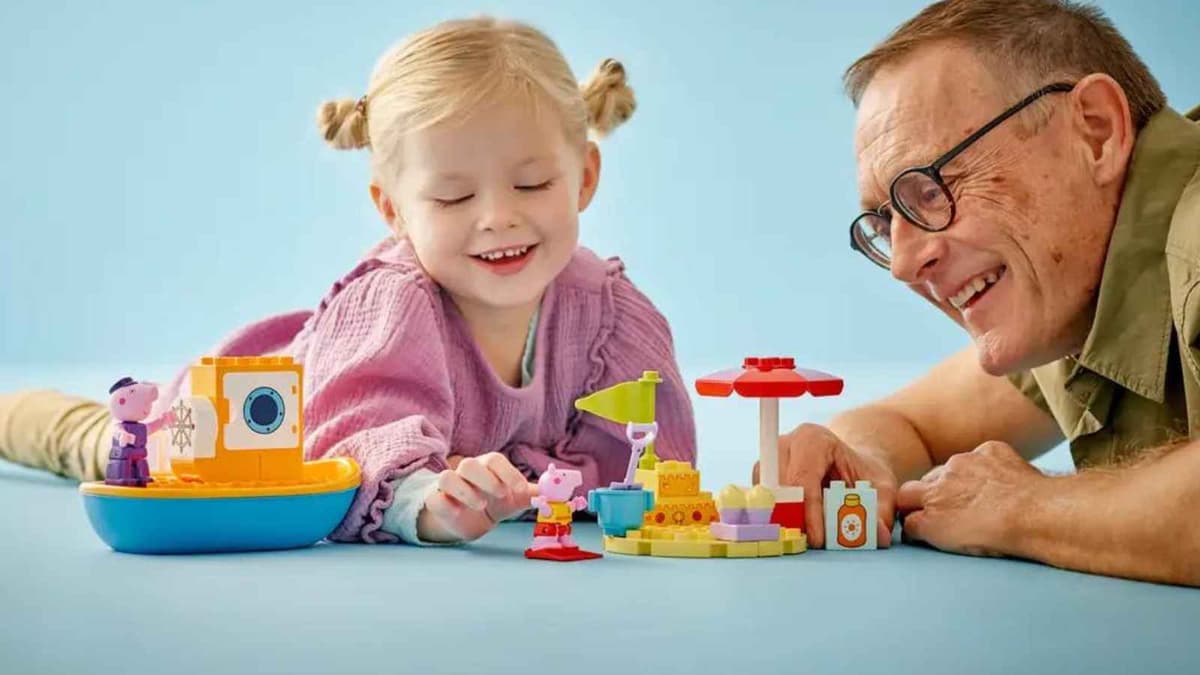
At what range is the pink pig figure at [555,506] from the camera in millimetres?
2217

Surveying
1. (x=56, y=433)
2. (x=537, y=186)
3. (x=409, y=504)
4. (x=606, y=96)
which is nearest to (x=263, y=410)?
(x=409, y=504)

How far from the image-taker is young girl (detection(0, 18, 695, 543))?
2580 millimetres

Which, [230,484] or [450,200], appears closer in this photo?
[230,484]

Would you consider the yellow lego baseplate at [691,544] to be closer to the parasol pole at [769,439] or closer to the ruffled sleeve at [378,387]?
the parasol pole at [769,439]

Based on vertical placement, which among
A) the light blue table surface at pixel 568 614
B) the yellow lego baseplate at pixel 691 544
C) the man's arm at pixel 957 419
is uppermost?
the man's arm at pixel 957 419

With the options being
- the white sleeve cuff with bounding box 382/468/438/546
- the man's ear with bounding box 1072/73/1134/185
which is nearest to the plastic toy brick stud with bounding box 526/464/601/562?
the white sleeve cuff with bounding box 382/468/438/546

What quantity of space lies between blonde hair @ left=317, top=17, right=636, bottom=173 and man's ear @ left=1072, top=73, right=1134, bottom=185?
2.95ft

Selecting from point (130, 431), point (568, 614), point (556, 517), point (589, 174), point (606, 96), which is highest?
point (606, 96)

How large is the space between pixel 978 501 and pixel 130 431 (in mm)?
1106

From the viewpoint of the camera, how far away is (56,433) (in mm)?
3436

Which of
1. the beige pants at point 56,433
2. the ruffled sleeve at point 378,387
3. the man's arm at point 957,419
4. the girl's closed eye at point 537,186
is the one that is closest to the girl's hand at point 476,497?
the ruffled sleeve at point 378,387

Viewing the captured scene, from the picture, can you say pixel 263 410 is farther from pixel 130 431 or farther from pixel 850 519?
pixel 850 519

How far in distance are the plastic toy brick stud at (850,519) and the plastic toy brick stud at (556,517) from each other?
32 centimetres

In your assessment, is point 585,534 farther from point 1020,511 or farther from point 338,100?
point 338,100
